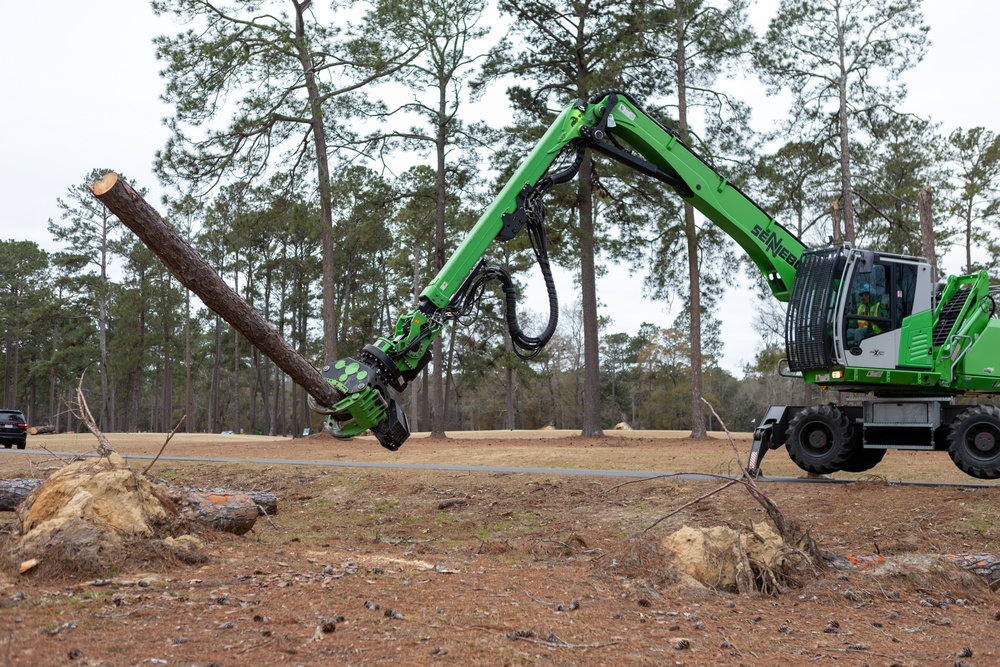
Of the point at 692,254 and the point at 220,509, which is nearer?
the point at 220,509

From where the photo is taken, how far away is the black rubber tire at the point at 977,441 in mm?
12180

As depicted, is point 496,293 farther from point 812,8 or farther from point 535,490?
point 535,490

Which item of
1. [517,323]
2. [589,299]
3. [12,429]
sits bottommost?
[12,429]

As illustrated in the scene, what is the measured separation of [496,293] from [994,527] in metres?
33.0

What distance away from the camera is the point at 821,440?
13555mm

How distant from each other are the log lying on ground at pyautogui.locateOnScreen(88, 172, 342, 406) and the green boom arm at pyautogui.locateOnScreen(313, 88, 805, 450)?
0.28m

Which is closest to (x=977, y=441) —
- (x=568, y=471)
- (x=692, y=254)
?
(x=568, y=471)

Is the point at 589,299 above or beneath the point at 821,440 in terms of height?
above

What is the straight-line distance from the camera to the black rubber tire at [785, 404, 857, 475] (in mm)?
13297

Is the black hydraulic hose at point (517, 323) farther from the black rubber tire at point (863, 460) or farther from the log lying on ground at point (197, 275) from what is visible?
the black rubber tire at point (863, 460)

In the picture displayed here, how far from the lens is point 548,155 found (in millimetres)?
11375

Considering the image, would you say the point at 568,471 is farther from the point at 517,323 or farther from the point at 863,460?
the point at 517,323

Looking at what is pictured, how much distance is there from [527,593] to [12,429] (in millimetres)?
27590

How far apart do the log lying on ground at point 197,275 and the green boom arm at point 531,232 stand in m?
0.28
